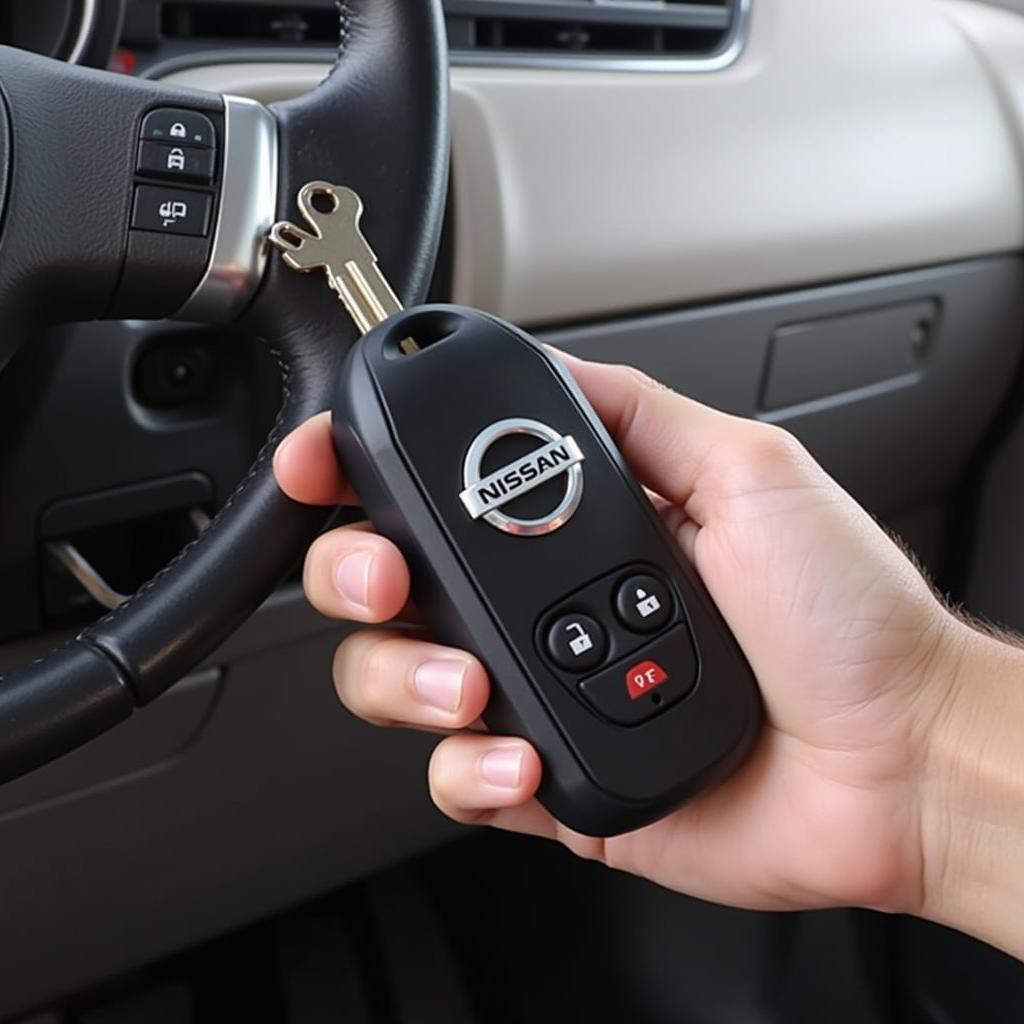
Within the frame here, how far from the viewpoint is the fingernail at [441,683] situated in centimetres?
48

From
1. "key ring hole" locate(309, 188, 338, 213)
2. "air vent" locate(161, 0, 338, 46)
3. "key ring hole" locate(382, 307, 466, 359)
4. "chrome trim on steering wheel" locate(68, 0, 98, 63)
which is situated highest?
"chrome trim on steering wheel" locate(68, 0, 98, 63)

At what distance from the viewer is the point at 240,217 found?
1.70 ft

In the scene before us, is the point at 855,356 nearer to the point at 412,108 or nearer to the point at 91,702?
the point at 412,108

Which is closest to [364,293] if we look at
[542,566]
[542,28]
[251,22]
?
[542,566]

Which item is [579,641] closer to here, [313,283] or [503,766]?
[503,766]

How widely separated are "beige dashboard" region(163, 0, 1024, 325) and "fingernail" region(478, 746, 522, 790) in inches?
14.0

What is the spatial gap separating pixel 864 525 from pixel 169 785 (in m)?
0.43

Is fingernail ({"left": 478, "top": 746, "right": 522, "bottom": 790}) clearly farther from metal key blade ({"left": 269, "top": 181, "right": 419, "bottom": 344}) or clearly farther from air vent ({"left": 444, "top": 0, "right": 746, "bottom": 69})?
air vent ({"left": 444, "top": 0, "right": 746, "bottom": 69})

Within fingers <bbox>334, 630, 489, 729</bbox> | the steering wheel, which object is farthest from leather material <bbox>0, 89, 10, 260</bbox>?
fingers <bbox>334, 630, 489, 729</bbox>

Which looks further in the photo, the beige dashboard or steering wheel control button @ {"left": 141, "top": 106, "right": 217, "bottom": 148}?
the beige dashboard

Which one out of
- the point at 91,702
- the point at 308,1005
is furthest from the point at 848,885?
the point at 308,1005

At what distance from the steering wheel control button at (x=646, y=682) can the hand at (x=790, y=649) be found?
6 centimetres

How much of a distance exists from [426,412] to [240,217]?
115mm

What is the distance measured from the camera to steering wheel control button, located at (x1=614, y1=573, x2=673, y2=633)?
0.48 m
